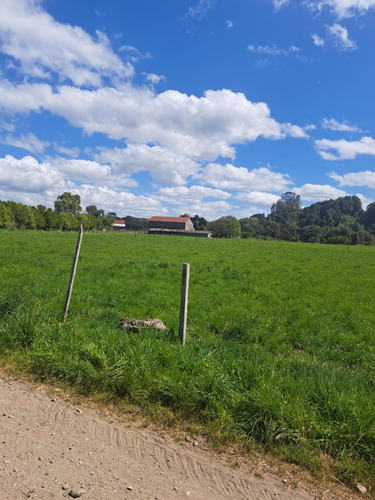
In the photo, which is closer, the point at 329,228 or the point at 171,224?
the point at 329,228

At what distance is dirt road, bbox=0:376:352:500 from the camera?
8.86 ft

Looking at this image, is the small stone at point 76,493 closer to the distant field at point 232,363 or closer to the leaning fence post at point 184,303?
the distant field at point 232,363

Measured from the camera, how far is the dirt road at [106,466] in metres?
2.70

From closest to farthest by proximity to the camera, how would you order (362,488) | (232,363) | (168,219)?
1. (362,488)
2. (232,363)
3. (168,219)

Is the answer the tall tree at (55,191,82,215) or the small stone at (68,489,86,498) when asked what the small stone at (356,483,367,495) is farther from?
the tall tree at (55,191,82,215)

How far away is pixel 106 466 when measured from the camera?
2.98 metres

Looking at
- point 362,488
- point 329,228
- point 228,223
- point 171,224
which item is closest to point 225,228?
point 228,223

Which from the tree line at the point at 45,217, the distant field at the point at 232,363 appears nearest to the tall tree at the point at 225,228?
the tree line at the point at 45,217

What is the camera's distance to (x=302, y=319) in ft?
28.8

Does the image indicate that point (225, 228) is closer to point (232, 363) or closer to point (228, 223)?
point (228, 223)

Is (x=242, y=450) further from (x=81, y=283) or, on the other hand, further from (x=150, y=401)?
(x=81, y=283)

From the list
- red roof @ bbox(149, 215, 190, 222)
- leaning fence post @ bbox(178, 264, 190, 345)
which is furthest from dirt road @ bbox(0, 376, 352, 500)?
red roof @ bbox(149, 215, 190, 222)

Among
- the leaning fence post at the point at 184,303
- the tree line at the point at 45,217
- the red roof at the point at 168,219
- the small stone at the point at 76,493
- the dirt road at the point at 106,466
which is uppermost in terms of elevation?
the red roof at the point at 168,219

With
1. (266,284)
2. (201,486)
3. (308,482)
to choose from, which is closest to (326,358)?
(308,482)
